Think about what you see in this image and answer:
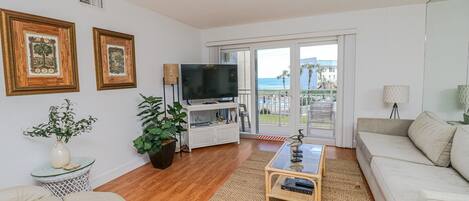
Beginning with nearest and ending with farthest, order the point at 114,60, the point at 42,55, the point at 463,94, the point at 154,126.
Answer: the point at 42,55 → the point at 463,94 → the point at 114,60 → the point at 154,126

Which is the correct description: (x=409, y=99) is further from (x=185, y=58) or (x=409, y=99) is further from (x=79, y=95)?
(x=79, y=95)

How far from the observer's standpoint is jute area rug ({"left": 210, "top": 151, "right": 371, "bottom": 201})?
2.31 meters

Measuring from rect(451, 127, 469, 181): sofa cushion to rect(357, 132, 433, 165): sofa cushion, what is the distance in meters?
0.21

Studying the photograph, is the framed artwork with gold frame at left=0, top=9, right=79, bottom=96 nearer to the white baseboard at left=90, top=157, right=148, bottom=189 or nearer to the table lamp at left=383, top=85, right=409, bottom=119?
the white baseboard at left=90, top=157, right=148, bottom=189

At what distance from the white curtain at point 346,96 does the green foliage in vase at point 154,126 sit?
2588 mm

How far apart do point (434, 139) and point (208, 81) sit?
10.3 ft

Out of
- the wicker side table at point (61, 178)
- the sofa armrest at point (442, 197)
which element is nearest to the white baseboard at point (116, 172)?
the wicker side table at point (61, 178)

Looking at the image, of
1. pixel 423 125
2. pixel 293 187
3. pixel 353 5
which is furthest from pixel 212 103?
pixel 423 125

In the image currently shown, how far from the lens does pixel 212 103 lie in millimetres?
4172

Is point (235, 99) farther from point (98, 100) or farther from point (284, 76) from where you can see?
point (98, 100)

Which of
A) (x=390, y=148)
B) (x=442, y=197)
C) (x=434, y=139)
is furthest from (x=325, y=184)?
(x=442, y=197)

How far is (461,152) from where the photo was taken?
1.81 meters

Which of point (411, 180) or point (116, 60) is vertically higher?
point (116, 60)

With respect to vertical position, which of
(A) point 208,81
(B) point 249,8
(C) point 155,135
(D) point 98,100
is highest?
(B) point 249,8
